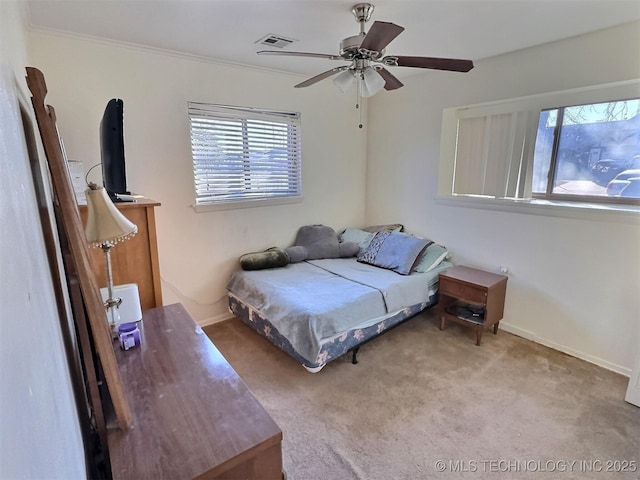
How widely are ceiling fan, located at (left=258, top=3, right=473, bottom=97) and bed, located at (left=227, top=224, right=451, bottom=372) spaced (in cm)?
151

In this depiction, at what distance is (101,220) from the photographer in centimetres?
131

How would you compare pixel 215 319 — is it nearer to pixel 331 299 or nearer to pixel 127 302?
pixel 331 299

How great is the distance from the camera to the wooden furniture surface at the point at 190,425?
923 mm

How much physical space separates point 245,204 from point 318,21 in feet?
5.67

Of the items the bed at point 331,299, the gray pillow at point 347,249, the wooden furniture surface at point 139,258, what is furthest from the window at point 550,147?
the wooden furniture surface at point 139,258

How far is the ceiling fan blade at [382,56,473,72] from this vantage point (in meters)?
1.76

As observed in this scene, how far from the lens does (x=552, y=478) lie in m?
1.68

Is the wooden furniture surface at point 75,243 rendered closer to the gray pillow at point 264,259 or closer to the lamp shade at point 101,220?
the lamp shade at point 101,220

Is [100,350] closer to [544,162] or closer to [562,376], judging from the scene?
[562,376]

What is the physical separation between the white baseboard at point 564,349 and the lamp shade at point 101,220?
3.21 meters

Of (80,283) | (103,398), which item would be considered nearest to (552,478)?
(103,398)

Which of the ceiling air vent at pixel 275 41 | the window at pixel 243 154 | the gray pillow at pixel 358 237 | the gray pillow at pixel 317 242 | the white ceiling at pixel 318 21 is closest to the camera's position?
the white ceiling at pixel 318 21

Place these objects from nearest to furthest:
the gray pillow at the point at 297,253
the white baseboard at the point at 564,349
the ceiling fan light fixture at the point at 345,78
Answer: the ceiling fan light fixture at the point at 345,78 → the white baseboard at the point at 564,349 → the gray pillow at the point at 297,253

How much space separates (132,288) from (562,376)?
9.60ft
